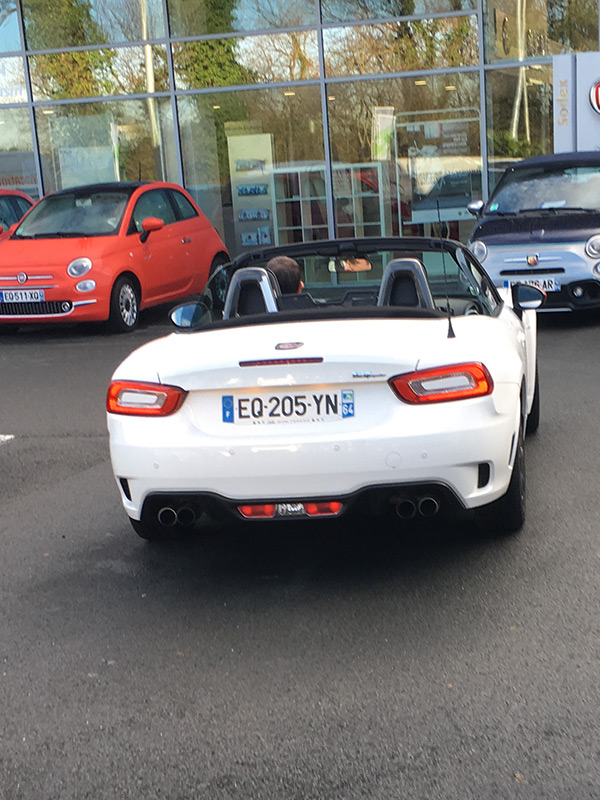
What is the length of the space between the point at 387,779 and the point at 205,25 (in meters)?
18.3

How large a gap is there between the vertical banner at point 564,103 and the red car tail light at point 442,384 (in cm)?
1302

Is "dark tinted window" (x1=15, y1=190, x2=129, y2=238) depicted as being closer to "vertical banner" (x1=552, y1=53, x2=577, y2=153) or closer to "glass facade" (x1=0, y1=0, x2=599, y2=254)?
"glass facade" (x1=0, y1=0, x2=599, y2=254)

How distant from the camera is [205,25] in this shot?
19609 mm

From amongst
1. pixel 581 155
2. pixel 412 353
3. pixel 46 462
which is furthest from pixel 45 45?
pixel 412 353

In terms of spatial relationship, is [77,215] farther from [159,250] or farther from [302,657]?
[302,657]

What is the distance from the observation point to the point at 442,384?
4262 mm

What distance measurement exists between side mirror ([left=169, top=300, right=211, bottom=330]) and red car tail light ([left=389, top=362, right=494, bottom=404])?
4.10 feet

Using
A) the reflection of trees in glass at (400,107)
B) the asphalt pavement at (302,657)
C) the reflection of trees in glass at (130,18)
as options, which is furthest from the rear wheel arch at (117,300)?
the reflection of trees in glass at (130,18)

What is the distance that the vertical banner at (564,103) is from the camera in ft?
A: 53.4

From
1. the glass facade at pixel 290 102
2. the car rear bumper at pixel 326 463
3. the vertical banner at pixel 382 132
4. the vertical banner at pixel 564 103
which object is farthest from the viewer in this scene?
the vertical banner at pixel 382 132

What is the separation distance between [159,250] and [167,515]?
9785 millimetres

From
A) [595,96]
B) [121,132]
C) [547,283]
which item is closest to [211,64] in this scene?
[121,132]

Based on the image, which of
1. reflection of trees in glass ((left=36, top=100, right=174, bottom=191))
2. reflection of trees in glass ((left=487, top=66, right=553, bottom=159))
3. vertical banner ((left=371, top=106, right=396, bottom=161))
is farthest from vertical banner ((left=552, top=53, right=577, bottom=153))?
reflection of trees in glass ((left=36, top=100, right=174, bottom=191))

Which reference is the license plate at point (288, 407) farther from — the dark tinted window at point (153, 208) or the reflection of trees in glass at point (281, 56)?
the reflection of trees in glass at point (281, 56)
